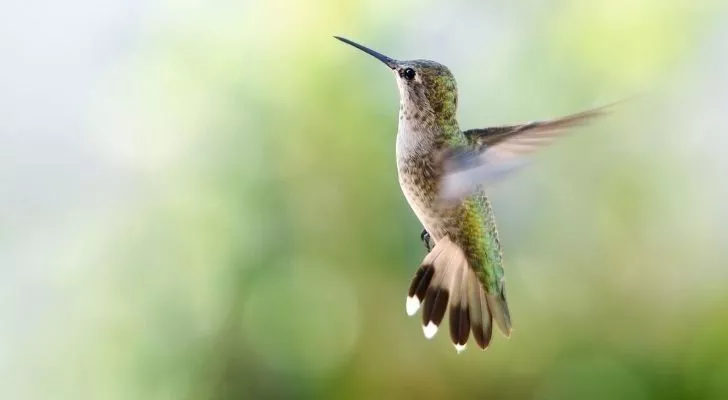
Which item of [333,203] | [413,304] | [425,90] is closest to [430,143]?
[425,90]

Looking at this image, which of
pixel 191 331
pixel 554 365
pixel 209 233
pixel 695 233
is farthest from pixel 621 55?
pixel 191 331

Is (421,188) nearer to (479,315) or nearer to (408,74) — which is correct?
(408,74)

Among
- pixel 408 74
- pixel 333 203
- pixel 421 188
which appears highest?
pixel 408 74

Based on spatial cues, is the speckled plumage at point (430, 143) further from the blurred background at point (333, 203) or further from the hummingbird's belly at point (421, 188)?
the blurred background at point (333, 203)

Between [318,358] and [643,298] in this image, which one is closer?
[318,358]

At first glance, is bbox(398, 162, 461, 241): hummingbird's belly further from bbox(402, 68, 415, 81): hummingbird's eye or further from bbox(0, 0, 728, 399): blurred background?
bbox(0, 0, 728, 399): blurred background

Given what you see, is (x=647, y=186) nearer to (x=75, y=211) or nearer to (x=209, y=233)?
(x=209, y=233)

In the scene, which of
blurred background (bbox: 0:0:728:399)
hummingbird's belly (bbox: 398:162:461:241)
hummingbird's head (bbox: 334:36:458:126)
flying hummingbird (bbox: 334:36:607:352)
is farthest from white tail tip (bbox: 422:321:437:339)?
blurred background (bbox: 0:0:728:399)
